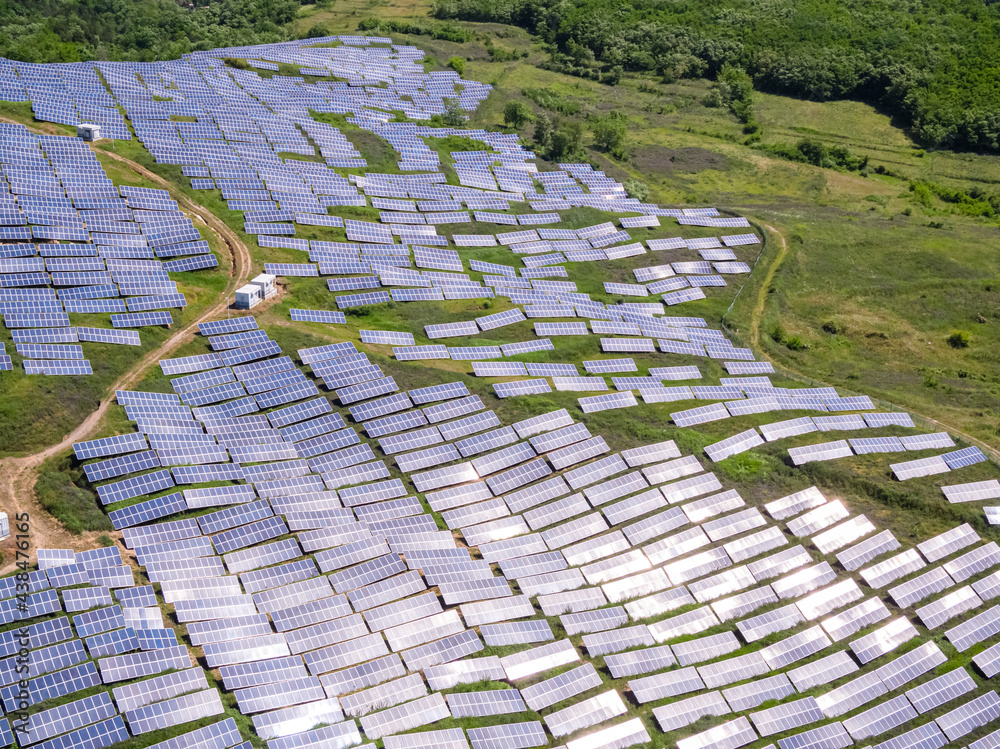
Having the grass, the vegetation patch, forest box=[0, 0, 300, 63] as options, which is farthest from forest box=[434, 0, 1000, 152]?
the vegetation patch

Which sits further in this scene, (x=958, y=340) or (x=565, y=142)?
(x=565, y=142)

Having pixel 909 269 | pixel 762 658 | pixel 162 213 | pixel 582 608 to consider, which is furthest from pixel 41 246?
pixel 909 269

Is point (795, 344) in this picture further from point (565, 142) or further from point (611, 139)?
point (611, 139)

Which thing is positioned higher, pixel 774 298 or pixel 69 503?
pixel 774 298

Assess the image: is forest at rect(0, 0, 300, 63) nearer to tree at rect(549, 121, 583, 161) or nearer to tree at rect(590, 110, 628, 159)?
tree at rect(549, 121, 583, 161)

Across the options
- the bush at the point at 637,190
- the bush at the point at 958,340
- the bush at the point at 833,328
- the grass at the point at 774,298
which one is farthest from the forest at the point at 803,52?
the bush at the point at 833,328

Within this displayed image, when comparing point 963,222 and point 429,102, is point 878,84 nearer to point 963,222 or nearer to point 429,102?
point 963,222

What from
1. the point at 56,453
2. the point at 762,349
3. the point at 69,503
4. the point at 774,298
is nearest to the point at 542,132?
the point at 774,298
